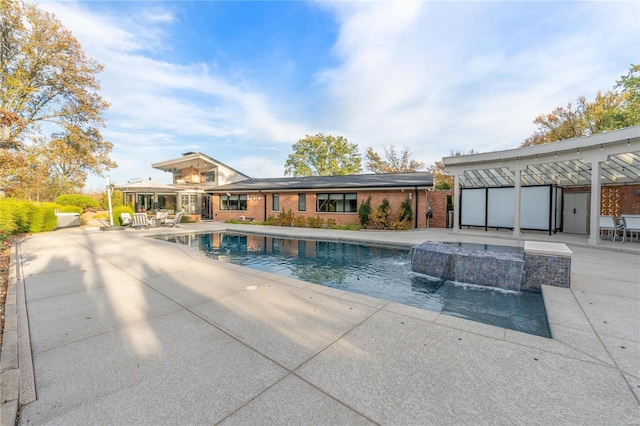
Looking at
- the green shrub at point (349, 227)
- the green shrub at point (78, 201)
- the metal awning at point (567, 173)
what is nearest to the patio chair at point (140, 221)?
the green shrub at point (349, 227)

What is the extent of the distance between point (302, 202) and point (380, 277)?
12.7m

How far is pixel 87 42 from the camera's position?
17.7 m

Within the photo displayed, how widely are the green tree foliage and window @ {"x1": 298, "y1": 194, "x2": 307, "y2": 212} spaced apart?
2223 cm

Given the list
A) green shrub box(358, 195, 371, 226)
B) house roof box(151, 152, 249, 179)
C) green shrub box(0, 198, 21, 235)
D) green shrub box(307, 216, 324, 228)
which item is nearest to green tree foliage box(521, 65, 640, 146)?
green shrub box(358, 195, 371, 226)

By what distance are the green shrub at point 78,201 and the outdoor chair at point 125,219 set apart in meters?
12.2

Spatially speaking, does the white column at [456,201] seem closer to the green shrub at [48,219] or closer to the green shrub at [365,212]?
the green shrub at [365,212]

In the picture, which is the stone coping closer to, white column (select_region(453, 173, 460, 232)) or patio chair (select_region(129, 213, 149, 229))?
white column (select_region(453, 173, 460, 232))

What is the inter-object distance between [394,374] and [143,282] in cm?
512

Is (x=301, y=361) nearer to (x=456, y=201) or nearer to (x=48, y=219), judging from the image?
(x=456, y=201)

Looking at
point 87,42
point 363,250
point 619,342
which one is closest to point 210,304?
point 619,342

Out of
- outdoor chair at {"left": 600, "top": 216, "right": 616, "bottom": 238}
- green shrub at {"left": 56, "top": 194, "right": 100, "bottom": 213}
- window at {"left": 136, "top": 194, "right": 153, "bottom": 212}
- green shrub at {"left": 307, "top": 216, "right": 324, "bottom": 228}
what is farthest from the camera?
window at {"left": 136, "top": 194, "right": 153, "bottom": 212}

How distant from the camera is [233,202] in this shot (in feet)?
70.8

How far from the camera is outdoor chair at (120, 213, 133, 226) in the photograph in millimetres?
16031

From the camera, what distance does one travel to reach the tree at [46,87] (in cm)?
1598
